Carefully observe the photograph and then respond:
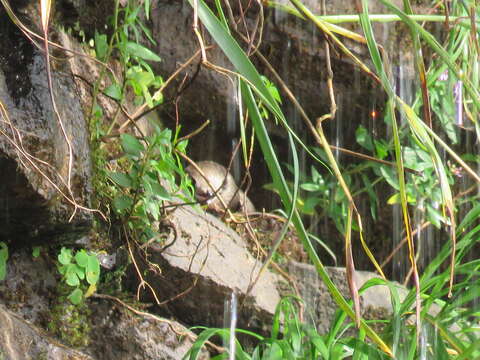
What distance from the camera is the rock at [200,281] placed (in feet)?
7.93

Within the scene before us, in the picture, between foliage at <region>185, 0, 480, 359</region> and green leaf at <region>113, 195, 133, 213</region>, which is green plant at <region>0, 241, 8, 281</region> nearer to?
green leaf at <region>113, 195, 133, 213</region>

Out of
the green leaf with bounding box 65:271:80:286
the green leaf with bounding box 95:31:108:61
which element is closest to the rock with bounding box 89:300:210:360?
the green leaf with bounding box 65:271:80:286

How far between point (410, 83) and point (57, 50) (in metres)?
1.65

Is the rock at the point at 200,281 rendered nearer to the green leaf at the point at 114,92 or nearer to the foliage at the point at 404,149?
the foliage at the point at 404,149

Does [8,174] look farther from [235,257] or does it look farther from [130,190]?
[235,257]

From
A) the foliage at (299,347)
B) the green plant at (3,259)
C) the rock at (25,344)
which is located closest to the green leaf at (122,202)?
the green plant at (3,259)

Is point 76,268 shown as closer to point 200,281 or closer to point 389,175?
point 200,281

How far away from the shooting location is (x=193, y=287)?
7.95ft

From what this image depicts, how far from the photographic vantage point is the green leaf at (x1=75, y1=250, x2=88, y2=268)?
2.06m

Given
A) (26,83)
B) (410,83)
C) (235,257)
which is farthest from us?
(410,83)

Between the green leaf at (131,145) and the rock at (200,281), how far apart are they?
376mm

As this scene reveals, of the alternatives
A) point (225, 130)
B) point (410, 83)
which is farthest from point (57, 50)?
point (410, 83)

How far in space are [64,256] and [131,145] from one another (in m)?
0.38

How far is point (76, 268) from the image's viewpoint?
206cm
